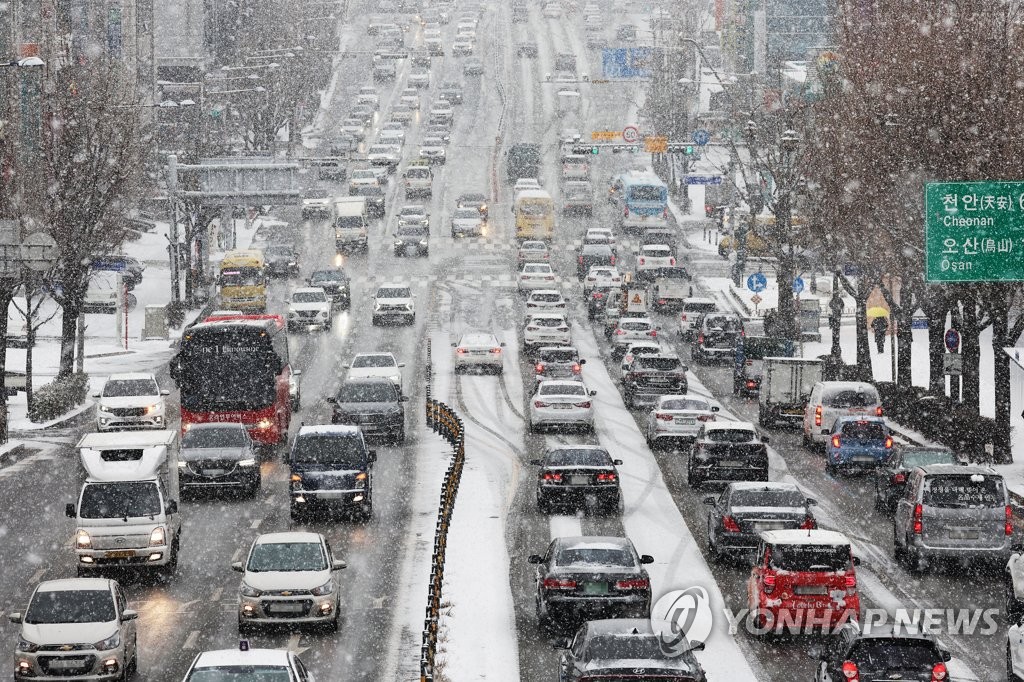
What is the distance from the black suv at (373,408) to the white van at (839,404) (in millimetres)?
10194

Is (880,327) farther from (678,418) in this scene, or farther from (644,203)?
(644,203)

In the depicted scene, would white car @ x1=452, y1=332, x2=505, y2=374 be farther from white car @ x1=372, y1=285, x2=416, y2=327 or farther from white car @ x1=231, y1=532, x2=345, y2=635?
white car @ x1=231, y1=532, x2=345, y2=635

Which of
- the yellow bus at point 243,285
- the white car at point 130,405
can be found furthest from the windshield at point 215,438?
the yellow bus at point 243,285

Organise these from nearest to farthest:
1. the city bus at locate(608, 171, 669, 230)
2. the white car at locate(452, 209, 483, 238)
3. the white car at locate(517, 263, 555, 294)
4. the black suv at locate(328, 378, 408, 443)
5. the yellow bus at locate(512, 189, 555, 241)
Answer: the black suv at locate(328, 378, 408, 443) → the white car at locate(517, 263, 555, 294) → the yellow bus at locate(512, 189, 555, 241) → the white car at locate(452, 209, 483, 238) → the city bus at locate(608, 171, 669, 230)

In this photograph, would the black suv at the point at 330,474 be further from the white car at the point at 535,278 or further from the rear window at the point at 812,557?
the white car at the point at 535,278

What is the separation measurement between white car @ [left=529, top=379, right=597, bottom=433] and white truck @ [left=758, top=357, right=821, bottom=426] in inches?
197

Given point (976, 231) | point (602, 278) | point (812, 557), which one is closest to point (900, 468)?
point (976, 231)

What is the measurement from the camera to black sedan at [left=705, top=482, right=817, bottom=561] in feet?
92.1

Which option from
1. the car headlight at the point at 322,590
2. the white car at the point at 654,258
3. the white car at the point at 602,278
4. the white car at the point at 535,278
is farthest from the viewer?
the white car at the point at 654,258

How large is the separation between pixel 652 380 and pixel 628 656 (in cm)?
3129

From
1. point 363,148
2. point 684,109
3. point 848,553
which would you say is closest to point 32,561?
point 848,553

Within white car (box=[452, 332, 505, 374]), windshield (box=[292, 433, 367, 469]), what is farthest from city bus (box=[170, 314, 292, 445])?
white car (box=[452, 332, 505, 374])

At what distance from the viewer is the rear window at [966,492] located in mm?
27094

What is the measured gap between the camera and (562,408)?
44500mm
